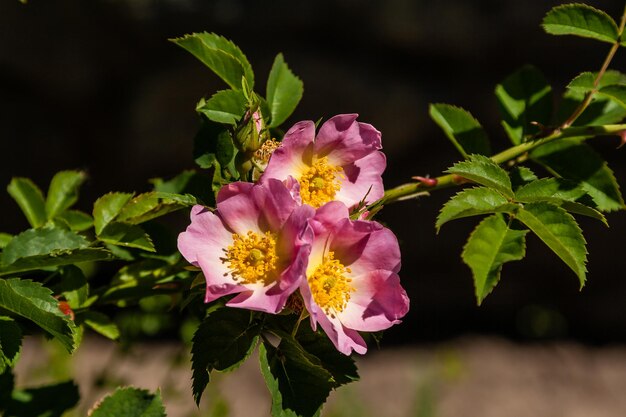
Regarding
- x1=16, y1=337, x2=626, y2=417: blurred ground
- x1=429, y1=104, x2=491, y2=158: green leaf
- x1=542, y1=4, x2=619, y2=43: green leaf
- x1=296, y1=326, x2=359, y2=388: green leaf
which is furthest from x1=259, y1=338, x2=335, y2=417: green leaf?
x1=16, y1=337, x2=626, y2=417: blurred ground

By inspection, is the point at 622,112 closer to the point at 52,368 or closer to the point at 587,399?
the point at 52,368

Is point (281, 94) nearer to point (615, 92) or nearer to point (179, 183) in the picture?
point (179, 183)

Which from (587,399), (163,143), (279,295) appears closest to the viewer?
(279,295)

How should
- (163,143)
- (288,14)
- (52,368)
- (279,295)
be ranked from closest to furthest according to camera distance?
(279,295) → (52,368) → (288,14) → (163,143)

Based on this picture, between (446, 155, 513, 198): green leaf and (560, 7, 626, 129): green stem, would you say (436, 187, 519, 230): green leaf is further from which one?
(560, 7, 626, 129): green stem

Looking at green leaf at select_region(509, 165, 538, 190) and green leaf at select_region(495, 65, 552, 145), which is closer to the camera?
green leaf at select_region(509, 165, 538, 190)

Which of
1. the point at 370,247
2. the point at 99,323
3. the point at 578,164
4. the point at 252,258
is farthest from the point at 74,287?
the point at 578,164

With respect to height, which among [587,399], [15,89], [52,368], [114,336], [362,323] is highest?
[362,323]

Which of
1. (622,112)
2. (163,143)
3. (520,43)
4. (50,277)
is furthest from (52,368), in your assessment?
(520,43)

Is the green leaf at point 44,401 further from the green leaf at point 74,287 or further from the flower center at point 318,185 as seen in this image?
the flower center at point 318,185
